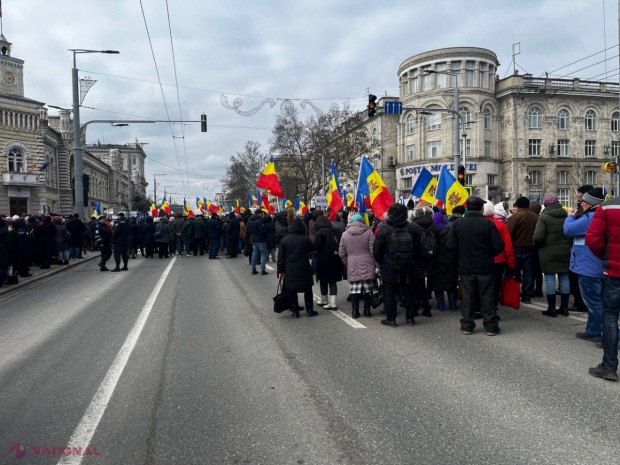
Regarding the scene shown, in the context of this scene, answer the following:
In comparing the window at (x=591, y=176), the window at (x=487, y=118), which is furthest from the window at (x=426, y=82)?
the window at (x=591, y=176)

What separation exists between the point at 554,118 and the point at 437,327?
5337cm

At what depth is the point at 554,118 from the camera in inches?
2079

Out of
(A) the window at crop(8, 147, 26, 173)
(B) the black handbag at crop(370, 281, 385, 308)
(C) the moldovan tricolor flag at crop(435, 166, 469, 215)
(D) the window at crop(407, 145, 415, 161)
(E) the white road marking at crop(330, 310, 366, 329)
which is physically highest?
(D) the window at crop(407, 145, 415, 161)

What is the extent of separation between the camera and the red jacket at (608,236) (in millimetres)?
4793

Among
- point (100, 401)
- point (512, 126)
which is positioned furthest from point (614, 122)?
point (100, 401)

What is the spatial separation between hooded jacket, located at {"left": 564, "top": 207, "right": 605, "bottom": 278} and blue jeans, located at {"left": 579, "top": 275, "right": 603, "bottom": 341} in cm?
9

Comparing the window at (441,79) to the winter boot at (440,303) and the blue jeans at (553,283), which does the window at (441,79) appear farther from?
the blue jeans at (553,283)

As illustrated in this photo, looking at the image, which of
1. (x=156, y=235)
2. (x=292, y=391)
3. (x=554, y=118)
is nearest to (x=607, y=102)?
(x=554, y=118)

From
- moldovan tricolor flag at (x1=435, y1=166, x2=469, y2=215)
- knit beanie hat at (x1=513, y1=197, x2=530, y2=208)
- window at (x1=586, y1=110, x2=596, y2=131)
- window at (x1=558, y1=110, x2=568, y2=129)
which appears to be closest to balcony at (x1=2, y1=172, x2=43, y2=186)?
moldovan tricolor flag at (x1=435, y1=166, x2=469, y2=215)

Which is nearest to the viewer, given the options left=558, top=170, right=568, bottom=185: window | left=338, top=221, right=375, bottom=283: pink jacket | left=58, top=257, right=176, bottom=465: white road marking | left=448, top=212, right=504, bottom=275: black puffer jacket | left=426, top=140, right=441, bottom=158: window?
left=58, top=257, right=176, bottom=465: white road marking

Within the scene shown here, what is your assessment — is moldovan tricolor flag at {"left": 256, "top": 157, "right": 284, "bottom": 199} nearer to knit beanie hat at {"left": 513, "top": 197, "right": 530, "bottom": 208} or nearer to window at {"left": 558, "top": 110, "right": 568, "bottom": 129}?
knit beanie hat at {"left": 513, "top": 197, "right": 530, "bottom": 208}

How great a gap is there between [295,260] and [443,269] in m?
2.44

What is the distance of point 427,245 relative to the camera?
297 inches

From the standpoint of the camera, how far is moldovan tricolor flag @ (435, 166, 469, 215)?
1173 centimetres
